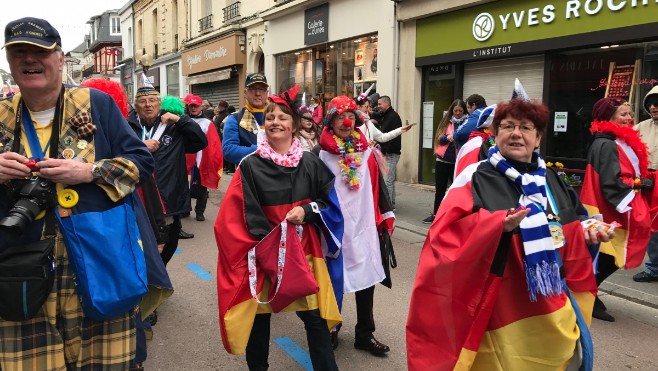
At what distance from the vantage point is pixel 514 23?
31.6 ft

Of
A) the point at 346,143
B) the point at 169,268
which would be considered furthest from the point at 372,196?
the point at 169,268

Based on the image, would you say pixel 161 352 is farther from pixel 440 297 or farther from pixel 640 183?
pixel 640 183

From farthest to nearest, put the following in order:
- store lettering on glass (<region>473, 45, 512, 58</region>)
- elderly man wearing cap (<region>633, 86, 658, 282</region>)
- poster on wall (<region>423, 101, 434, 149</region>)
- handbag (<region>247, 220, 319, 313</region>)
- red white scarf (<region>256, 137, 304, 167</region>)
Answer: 1. poster on wall (<region>423, 101, 434, 149</region>)
2. store lettering on glass (<region>473, 45, 512, 58</region>)
3. elderly man wearing cap (<region>633, 86, 658, 282</region>)
4. red white scarf (<region>256, 137, 304, 167</region>)
5. handbag (<region>247, 220, 319, 313</region>)

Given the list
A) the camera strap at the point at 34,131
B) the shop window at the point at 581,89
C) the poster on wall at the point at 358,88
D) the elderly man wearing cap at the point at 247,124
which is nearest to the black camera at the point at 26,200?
the camera strap at the point at 34,131

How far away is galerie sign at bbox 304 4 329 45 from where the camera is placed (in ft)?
49.6

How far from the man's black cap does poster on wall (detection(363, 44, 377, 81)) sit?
1166 cm

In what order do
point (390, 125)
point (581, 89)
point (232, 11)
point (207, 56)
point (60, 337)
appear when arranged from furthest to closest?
point (207, 56) → point (232, 11) → point (390, 125) → point (581, 89) → point (60, 337)

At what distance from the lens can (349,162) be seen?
3795 mm

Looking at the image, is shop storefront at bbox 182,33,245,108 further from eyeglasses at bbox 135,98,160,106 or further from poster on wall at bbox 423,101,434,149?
eyeglasses at bbox 135,98,160,106

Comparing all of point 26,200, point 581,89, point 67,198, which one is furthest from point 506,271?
point 581,89

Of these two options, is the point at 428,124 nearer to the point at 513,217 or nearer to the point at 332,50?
the point at 332,50

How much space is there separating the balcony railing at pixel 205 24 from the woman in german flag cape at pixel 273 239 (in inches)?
838

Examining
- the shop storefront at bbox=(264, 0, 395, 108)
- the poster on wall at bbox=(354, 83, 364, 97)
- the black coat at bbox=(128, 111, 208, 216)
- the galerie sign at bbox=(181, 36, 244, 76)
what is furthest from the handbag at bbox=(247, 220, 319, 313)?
the galerie sign at bbox=(181, 36, 244, 76)

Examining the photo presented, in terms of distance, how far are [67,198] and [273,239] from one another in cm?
111
